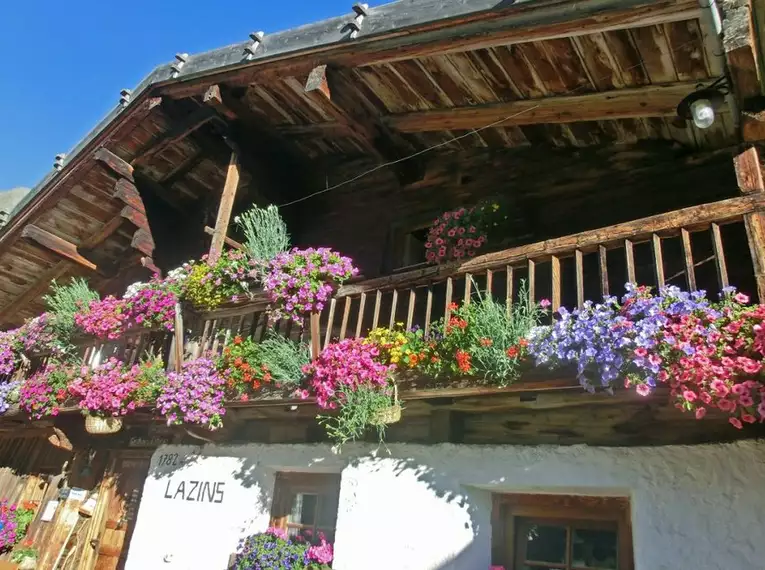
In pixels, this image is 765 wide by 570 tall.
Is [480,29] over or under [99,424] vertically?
over

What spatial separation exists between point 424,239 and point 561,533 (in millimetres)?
3895

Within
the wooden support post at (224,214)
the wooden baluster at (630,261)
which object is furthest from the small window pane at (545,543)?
the wooden support post at (224,214)

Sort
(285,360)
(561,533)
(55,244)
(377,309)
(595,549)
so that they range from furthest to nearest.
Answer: (55,244)
(285,360)
(377,309)
(561,533)
(595,549)

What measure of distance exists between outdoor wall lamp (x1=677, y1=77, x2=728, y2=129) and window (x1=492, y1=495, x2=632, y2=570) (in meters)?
2.76

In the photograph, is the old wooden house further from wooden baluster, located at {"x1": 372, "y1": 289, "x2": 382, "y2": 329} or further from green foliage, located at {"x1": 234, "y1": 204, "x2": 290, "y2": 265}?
green foliage, located at {"x1": 234, "y1": 204, "x2": 290, "y2": 265}

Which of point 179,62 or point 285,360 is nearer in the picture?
point 285,360

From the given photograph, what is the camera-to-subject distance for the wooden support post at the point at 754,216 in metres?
3.50

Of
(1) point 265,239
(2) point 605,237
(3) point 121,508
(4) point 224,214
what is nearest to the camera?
(2) point 605,237

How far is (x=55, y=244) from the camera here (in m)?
8.97

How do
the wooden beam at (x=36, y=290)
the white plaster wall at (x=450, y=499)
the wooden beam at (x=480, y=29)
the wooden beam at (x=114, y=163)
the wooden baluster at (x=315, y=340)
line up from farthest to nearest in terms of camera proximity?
the wooden beam at (x=36, y=290)
the wooden beam at (x=114, y=163)
the wooden baluster at (x=315, y=340)
the wooden beam at (x=480, y=29)
the white plaster wall at (x=450, y=499)

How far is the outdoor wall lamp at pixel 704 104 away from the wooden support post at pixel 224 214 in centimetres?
456

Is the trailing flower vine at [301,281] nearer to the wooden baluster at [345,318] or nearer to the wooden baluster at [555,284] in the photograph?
the wooden baluster at [345,318]

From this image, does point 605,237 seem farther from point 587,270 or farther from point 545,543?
point 545,543

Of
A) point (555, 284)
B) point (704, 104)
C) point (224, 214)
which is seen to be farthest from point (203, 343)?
point (704, 104)
